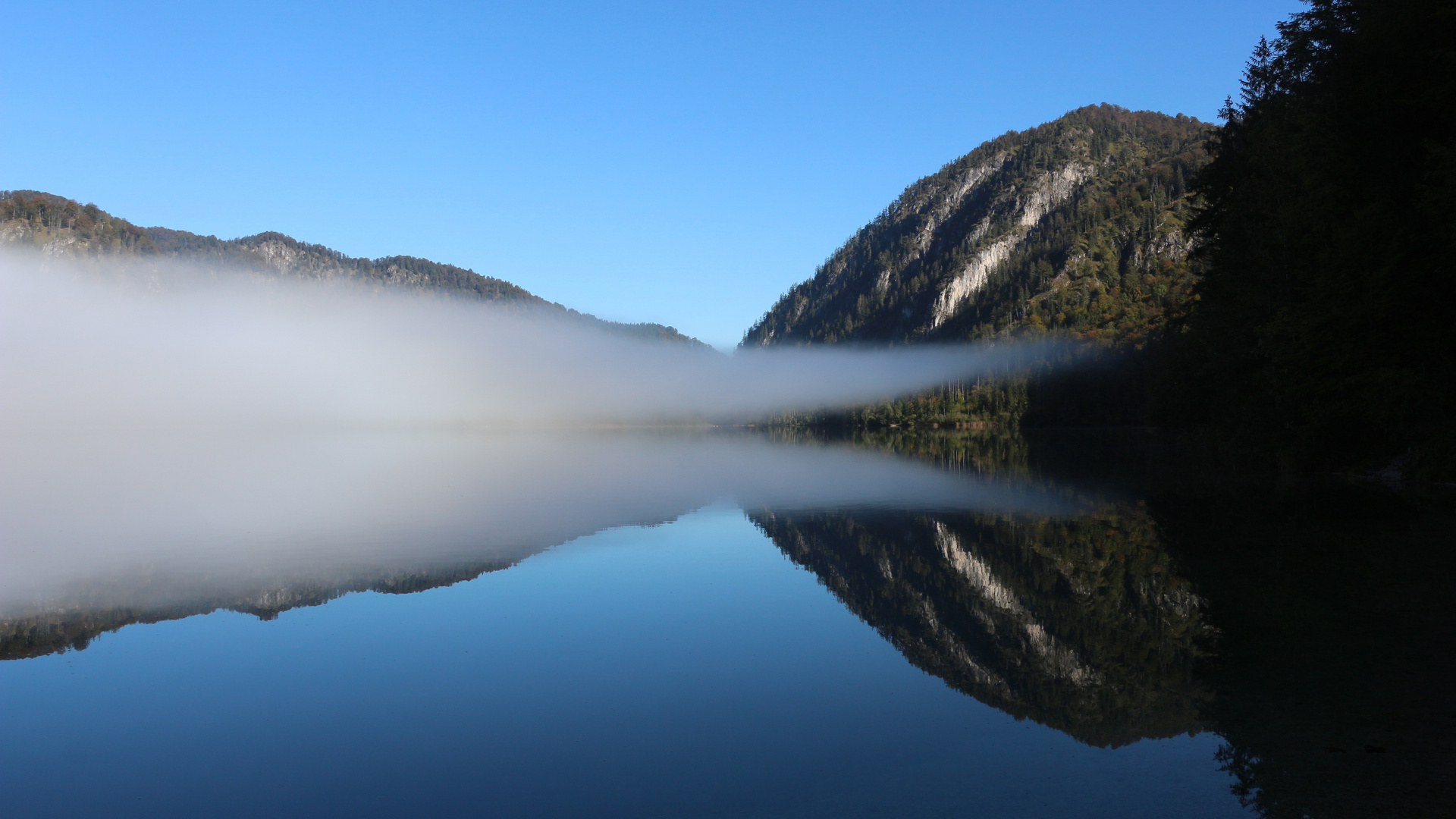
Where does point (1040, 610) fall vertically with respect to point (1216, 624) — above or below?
below

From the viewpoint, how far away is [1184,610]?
12.5m

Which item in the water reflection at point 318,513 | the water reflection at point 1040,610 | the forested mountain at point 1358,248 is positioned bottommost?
the water reflection at point 318,513

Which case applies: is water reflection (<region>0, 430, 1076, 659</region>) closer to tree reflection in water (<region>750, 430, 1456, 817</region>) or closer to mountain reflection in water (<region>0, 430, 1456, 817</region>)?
mountain reflection in water (<region>0, 430, 1456, 817</region>)

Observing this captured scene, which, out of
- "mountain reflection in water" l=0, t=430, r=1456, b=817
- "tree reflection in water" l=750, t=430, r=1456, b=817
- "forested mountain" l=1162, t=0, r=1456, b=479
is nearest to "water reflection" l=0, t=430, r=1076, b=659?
"mountain reflection in water" l=0, t=430, r=1456, b=817

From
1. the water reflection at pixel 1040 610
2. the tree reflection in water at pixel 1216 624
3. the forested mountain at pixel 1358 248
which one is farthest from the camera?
the forested mountain at pixel 1358 248

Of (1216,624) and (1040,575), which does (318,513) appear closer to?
(1040,575)

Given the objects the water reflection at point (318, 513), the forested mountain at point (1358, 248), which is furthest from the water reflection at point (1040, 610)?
the forested mountain at point (1358, 248)

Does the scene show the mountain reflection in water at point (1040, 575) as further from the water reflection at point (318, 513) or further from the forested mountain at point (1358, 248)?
the forested mountain at point (1358, 248)

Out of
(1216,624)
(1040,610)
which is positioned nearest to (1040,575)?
(1040,610)

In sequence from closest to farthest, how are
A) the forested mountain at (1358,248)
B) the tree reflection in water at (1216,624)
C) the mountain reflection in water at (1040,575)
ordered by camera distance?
the tree reflection in water at (1216,624), the mountain reflection in water at (1040,575), the forested mountain at (1358,248)

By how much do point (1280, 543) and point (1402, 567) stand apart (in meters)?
3.36

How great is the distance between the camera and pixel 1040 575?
1549cm

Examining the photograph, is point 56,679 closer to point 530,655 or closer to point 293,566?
point 530,655

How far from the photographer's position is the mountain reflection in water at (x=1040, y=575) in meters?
8.11
